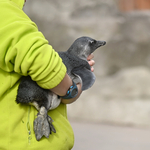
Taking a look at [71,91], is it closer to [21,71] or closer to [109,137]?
[21,71]

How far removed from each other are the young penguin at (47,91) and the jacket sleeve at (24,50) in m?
0.07

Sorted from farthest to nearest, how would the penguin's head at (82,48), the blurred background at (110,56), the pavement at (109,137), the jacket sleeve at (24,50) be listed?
the blurred background at (110,56)
the pavement at (109,137)
the penguin's head at (82,48)
the jacket sleeve at (24,50)

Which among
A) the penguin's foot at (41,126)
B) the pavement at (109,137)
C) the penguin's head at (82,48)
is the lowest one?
the pavement at (109,137)

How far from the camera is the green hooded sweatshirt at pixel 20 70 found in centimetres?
61

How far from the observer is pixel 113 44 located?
3875mm

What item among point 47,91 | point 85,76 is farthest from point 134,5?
point 47,91

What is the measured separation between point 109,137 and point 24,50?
1882 millimetres

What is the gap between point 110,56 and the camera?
3.84 m

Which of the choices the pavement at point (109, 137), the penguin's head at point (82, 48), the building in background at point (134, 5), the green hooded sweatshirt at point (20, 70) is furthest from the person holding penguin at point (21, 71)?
the building in background at point (134, 5)

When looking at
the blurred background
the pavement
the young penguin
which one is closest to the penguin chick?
the young penguin

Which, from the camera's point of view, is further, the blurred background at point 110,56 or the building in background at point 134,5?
the building in background at point 134,5

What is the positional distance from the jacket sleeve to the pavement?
148 centimetres

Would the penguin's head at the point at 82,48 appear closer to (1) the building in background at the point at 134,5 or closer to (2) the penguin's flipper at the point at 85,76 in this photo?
(2) the penguin's flipper at the point at 85,76

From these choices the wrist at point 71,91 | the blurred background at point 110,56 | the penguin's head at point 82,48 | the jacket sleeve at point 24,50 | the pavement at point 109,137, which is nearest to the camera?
the jacket sleeve at point 24,50
